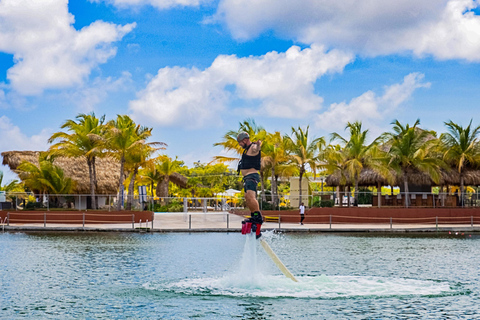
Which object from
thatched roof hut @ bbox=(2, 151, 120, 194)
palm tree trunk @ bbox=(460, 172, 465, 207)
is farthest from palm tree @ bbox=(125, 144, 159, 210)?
palm tree trunk @ bbox=(460, 172, 465, 207)

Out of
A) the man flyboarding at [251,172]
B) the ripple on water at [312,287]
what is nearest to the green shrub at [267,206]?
the ripple on water at [312,287]

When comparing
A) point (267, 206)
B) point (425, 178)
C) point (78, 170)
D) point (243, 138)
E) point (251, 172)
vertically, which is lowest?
point (267, 206)

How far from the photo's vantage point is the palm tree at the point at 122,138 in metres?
43.4

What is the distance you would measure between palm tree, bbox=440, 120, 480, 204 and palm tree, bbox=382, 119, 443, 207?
100cm

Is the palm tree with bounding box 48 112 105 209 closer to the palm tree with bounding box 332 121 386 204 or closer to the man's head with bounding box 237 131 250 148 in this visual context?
the palm tree with bounding box 332 121 386 204

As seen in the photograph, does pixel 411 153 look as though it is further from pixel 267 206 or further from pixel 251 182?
pixel 251 182

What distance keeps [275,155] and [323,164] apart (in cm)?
374

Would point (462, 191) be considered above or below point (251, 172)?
below

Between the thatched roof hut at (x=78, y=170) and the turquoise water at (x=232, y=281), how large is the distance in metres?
22.6

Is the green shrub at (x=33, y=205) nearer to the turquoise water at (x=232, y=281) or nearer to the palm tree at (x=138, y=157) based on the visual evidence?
the palm tree at (x=138, y=157)

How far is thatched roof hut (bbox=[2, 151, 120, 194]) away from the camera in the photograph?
162 feet

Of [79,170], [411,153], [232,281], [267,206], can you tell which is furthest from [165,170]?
[232,281]

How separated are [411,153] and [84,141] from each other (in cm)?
2371

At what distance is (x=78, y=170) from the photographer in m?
50.2
